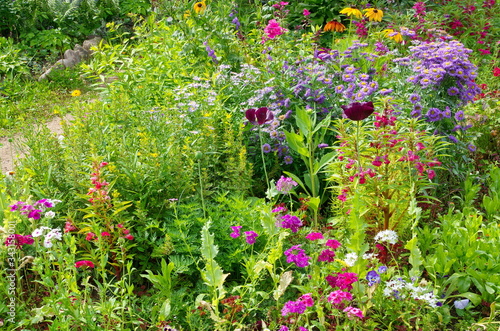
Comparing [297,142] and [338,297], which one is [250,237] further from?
[297,142]

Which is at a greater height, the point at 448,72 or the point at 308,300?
the point at 448,72

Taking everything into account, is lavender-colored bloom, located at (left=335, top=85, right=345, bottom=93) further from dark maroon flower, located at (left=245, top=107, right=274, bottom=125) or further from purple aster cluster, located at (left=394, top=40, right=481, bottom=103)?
dark maroon flower, located at (left=245, top=107, right=274, bottom=125)

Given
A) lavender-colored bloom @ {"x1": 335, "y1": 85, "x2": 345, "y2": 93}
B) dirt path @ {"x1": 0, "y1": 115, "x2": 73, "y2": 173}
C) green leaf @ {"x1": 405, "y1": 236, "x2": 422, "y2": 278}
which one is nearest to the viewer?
green leaf @ {"x1": 405, "y1": 236, "x2": 422, "y2": 278}

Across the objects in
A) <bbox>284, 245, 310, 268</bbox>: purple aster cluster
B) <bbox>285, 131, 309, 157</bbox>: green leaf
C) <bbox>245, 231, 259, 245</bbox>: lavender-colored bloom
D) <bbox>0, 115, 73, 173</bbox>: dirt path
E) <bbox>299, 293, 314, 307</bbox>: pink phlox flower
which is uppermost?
<bbox>285, 131, 309, 157</bbox>: green leaf

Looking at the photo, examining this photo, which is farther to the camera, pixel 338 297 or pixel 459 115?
pixel 459 115

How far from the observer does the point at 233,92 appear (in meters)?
4.35

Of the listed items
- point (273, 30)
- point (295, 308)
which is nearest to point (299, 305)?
point (295, 308)

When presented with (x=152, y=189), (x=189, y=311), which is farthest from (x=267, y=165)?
(x=189, y=311)

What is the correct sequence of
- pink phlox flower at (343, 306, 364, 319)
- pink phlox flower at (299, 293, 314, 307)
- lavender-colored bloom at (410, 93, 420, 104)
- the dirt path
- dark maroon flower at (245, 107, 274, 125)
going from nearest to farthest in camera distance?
1. pink phlox flower at (343, 306, 364, 319)
2. pink phlox flower at (299, 293, 314, 307)
3. dark maroon flower at (245, 107, 274, 125)
4. lavender-colored bloom at (410, 93, 420, 104)
5. the dirt path

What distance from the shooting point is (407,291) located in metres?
2.49

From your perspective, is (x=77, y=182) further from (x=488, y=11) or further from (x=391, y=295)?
(x=488, y=11)

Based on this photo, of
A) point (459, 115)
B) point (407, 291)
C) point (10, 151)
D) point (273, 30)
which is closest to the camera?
point (407, 291)

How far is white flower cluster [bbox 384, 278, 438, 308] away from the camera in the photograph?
2334 mm

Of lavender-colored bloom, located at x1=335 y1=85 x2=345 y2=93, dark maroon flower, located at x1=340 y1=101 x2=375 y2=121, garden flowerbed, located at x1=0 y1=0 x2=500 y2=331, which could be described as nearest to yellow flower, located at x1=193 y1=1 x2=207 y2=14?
garden flowerbed, located at x1=0 y1=0 x2=500 y2=331
